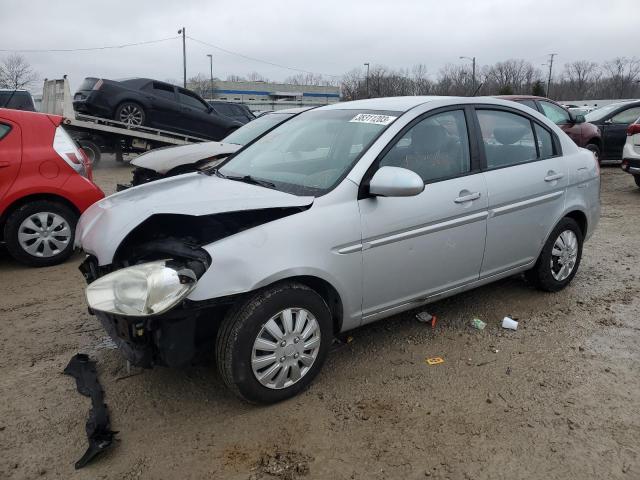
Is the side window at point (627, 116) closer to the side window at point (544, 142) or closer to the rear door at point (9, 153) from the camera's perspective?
the side window at point (544, 142)

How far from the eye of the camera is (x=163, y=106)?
14.1 meters

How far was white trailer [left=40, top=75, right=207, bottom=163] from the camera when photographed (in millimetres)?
12445

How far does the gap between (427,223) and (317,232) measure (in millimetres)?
863

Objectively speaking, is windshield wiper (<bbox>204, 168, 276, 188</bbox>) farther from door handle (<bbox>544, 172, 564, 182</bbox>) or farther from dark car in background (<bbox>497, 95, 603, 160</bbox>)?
dark car in background (<bbox>497, 95, 603, 160</bbox>)

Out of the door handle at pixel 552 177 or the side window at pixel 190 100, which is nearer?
the door handle at pixel 552 177

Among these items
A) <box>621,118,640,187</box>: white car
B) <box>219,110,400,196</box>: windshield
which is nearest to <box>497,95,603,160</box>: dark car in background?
<box>621,118,640,187</box>: white car

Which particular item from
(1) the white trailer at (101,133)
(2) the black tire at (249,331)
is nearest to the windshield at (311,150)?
(2) the black tire at (249,331)

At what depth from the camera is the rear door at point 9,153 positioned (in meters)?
5.25

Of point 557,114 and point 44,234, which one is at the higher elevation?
point 557,114

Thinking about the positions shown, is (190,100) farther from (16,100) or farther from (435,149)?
(435,149)

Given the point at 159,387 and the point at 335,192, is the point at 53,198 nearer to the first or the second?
the point at 159,387

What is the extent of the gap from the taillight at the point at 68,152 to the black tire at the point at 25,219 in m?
0.44

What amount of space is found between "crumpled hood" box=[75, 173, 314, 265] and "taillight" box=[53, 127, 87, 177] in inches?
94.3

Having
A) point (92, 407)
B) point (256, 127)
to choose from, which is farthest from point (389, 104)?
point (256, 127)
